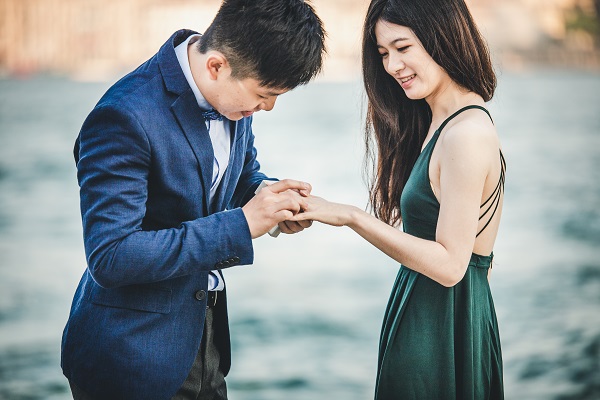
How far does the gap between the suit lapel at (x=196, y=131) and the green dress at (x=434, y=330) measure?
0.62 meters

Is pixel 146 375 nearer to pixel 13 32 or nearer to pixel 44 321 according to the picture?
pixel 44 321

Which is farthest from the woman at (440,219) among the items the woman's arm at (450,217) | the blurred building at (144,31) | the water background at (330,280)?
the blurred building at (144,31)

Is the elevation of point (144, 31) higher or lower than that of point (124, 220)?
higher

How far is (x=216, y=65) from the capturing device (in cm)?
199

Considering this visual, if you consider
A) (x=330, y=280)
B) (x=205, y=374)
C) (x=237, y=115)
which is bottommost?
(x=205, y=374)

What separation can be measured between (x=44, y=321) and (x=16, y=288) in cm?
147

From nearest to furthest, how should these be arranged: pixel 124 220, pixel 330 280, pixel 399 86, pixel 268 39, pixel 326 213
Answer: pixel 124 220, pixel 268 39, pixel 326 213, pixel 399 86, pixel 330 280

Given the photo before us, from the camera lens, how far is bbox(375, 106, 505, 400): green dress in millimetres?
2260

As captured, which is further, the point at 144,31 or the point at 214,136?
the point at 144,31

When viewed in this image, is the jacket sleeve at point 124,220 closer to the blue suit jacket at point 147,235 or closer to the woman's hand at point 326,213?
the blue suit jacket at point 147,235

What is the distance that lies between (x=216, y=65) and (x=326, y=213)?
19.5 inches

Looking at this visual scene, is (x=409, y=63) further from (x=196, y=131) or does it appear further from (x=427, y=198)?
(x=196, y=131)

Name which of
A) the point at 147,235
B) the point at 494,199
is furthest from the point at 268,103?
the point at 494,199

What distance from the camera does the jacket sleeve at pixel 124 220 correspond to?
1.81m
